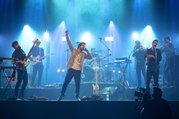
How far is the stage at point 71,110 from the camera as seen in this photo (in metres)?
10.1

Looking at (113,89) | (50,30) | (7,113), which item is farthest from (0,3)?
(7,113)

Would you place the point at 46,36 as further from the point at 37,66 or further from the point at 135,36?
the point at 135,36

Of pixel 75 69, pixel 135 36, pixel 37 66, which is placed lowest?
pixel 75 69

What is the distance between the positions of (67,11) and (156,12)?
745 cm

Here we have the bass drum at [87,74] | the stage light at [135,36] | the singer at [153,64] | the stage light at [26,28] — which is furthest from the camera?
the stage light at [135,36]

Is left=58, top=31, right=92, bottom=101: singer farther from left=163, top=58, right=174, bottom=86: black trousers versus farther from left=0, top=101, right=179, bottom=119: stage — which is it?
left=163, top=58, right=174, bottom=86: black trousers

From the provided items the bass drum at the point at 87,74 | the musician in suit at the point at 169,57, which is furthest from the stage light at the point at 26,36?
the musician in suit at the point at 169,57

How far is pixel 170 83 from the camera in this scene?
15773mm

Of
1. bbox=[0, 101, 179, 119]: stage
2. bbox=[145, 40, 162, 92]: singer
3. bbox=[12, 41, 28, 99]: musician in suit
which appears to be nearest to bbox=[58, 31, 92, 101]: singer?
bbox=[0, 101, 179, 119]: stage

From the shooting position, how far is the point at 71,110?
10.2m

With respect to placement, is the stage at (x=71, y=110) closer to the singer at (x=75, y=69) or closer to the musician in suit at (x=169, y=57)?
the singer at (x=75, y=69)

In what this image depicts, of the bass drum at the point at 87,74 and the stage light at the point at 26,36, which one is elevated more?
the stage light at the point at 26,36

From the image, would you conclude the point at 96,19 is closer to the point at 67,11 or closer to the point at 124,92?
the point at 67,11

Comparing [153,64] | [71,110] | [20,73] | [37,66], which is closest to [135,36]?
[37,66]
